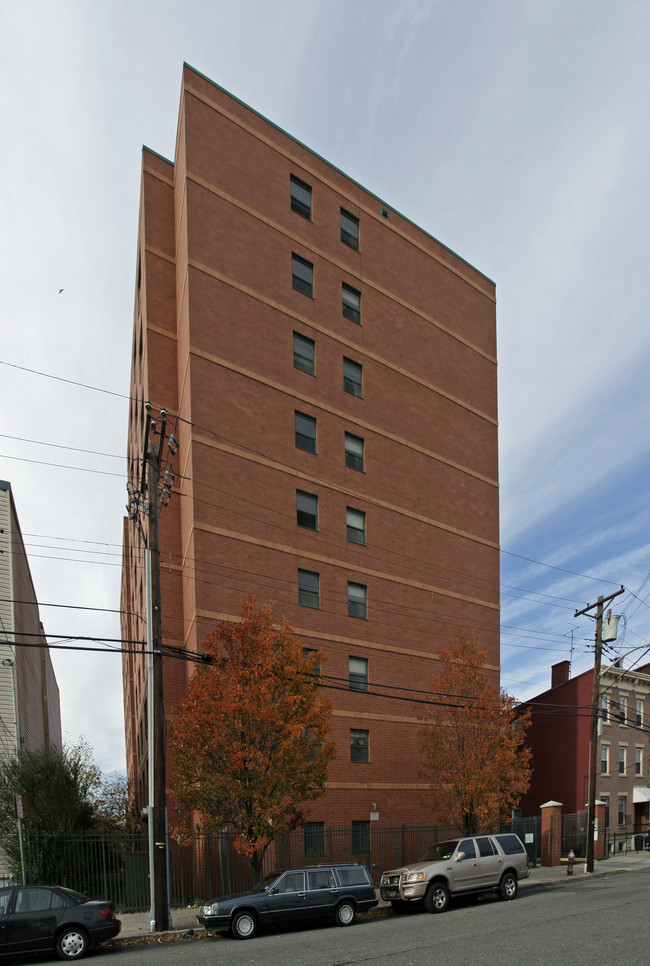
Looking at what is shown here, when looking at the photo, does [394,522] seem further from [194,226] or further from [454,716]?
[194,226]

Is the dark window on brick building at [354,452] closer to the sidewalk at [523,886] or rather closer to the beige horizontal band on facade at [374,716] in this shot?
the beige horizontal band on facade at [374,716]

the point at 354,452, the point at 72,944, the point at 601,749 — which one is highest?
the point at 354,452

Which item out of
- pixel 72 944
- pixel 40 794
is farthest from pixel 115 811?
pixel 72 944

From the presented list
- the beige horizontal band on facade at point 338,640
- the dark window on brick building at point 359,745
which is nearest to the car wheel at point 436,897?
the beige horizontal band on facade at point 338,640

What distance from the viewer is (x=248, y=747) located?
18.6 metres

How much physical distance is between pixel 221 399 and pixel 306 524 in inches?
237

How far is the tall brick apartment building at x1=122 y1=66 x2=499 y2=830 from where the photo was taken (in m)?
28.6

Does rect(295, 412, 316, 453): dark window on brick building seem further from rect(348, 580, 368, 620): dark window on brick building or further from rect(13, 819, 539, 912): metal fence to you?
rect(13, 819, 539, 912): metal fence

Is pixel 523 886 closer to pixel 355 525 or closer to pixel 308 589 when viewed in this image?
pixel 308 589

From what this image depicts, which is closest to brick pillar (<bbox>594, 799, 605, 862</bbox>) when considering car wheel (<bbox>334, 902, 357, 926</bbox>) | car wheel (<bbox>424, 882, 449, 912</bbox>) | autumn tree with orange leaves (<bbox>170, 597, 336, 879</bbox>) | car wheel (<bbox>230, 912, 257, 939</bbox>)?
car wheel (<bbox>424, 882, 449, 912</bbox>)

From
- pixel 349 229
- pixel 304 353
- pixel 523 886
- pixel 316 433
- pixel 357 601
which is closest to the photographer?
pixel 523 886

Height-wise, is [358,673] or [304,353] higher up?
[304,353]

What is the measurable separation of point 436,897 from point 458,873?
85 centimetres

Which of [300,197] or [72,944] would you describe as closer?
[72,944]
